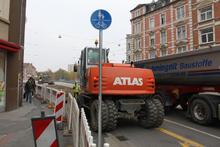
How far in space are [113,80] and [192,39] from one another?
30.3m

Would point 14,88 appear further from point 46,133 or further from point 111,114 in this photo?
point 46,133

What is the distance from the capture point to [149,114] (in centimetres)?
783

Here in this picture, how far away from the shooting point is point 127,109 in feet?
25.8

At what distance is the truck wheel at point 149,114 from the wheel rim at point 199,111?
2.00 m

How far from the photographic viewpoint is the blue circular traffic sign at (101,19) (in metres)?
5.69

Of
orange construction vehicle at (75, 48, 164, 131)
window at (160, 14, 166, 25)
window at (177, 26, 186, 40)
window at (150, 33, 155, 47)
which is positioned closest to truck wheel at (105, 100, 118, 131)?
orange construction vehicle at (75, 48, 164, 131)

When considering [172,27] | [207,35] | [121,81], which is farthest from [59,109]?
[172,27]

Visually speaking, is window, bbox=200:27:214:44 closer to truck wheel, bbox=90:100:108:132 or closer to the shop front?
the shop front

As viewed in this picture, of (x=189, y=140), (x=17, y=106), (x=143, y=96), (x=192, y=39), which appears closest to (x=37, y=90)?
(x=17, y=106)

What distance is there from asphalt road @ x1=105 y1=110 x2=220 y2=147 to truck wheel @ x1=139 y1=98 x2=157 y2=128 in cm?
22

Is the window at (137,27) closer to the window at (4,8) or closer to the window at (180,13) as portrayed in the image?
the window at (180,13)

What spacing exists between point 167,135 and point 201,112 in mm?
2183

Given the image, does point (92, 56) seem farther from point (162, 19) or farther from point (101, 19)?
point (162, 19)

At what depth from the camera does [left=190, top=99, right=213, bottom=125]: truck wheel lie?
327 inches
